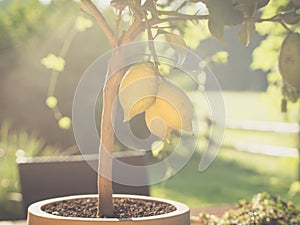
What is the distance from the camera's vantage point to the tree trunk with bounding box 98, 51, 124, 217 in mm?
954

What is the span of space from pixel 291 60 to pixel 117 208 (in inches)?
14.2

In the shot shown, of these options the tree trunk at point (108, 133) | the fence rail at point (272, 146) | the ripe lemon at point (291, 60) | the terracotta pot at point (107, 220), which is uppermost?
the ripe lemon at point (291, 60)

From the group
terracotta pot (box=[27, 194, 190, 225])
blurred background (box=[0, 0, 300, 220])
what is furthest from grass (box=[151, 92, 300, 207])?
terracotta pot (box=[27, 194, 190, 225])

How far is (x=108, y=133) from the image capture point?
98 centimetres

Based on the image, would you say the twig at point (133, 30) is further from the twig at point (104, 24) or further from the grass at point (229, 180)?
the grass at point (229, 180)

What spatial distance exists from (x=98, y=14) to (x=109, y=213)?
299mm

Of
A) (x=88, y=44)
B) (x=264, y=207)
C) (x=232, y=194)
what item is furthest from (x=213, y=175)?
(x=264, y=207)

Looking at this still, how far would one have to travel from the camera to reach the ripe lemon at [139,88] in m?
0.85

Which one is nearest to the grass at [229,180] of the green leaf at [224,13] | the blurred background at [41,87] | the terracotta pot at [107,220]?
the blurred background at [41,87]

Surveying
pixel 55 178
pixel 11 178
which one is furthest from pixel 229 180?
pixel 55 178

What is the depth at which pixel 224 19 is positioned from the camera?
814 mm

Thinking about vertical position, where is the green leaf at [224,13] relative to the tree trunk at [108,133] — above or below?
above

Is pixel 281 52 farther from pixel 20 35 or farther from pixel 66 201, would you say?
pixel 20 35

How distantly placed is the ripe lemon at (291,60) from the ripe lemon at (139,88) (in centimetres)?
18
